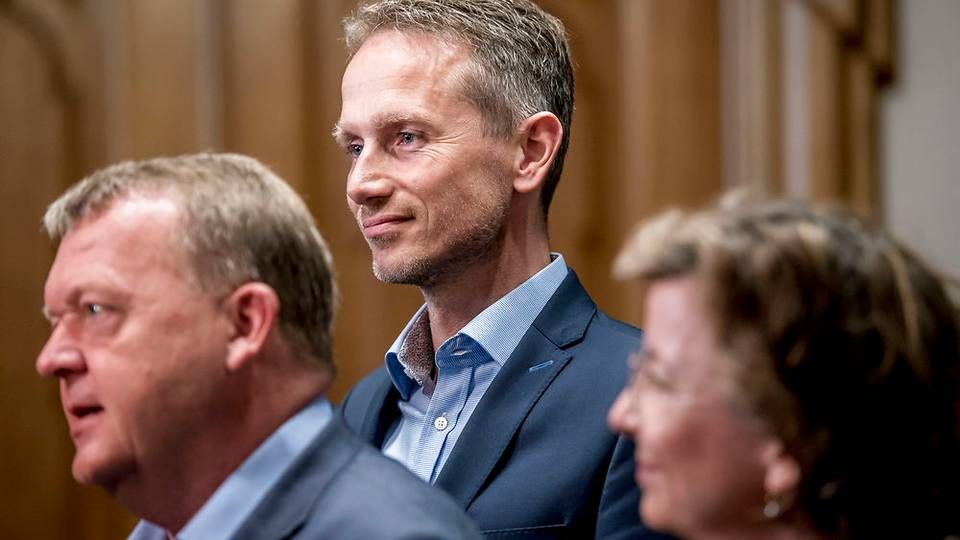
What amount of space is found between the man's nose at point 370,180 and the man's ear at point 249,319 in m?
0.48

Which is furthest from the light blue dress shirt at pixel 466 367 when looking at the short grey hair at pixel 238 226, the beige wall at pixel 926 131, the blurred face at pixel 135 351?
the beige wall at pixel 926 131

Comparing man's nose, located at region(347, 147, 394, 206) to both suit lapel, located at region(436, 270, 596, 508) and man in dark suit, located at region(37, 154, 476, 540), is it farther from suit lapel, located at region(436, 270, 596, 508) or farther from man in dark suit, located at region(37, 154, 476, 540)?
man in dark suit, located at region(37, 154, 476, 540)

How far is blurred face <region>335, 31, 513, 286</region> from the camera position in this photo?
1.83m

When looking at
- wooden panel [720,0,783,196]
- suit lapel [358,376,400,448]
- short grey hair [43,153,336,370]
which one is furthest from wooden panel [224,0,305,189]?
short grey hair [43,153,336,370]

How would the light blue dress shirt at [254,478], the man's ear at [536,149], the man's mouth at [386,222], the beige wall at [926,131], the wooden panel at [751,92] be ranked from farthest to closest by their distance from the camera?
the wooden panel at [751,92]
the beige wall at [926,131]
the man's ear at [536,149]
the man's mouth at [386,222]
the light blue dress shirt at [254,478]

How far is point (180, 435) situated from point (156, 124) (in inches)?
69.1

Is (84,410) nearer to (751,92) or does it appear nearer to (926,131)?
(751,92)

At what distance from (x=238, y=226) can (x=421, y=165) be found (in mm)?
501

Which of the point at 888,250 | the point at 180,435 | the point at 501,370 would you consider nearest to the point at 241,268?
the point at 180,435

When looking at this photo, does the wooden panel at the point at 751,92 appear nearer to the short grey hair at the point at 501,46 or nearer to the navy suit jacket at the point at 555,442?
the short grey hair at the point at 501,46

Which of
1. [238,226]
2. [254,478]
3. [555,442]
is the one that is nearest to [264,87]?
[555,442]

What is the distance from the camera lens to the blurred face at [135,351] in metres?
1.34

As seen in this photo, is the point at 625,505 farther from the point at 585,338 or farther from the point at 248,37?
the point at 248,37

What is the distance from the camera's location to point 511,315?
6.16ft
